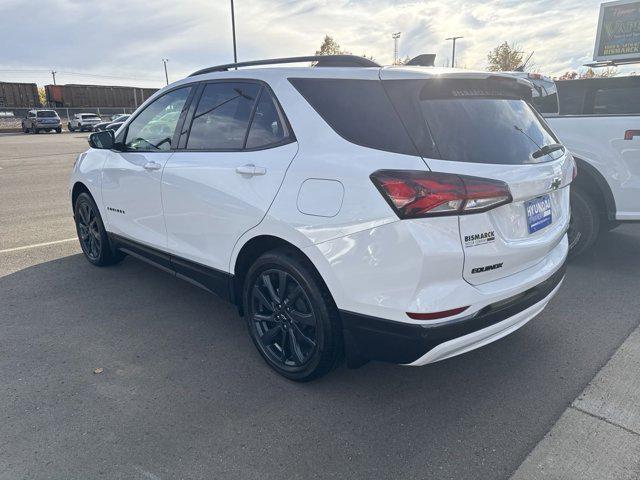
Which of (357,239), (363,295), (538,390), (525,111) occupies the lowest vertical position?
(538,390)

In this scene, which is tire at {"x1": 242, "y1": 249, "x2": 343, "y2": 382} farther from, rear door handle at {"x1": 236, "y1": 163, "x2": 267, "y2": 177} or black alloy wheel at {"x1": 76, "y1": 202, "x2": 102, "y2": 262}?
black alloy wheel at {"x1": 76, "y1": 202, "x2": 102, "y2": 262}

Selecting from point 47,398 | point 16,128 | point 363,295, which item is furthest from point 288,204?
point 16,128

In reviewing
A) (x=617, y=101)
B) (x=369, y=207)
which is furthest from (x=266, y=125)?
(x=617, y=101)

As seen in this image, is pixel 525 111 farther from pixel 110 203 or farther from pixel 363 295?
pixel 110 203

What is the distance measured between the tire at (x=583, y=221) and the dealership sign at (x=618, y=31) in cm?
2821

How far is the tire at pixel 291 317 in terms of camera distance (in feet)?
8.45

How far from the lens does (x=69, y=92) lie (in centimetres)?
5038

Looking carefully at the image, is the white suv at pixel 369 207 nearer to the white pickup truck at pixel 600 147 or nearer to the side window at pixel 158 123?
the side window at pixel 158 123

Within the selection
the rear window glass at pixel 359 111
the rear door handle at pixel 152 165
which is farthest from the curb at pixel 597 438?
the rear door handle at pixel 152 165

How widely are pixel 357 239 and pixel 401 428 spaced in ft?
3.36

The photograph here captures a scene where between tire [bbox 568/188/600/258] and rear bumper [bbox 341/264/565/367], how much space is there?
2.62m

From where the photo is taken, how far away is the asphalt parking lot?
228cm

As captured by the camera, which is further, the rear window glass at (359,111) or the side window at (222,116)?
the side window at (222,116)

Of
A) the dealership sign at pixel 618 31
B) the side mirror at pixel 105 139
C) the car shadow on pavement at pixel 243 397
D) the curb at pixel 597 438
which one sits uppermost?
the dealership sign at pixel 618 31
